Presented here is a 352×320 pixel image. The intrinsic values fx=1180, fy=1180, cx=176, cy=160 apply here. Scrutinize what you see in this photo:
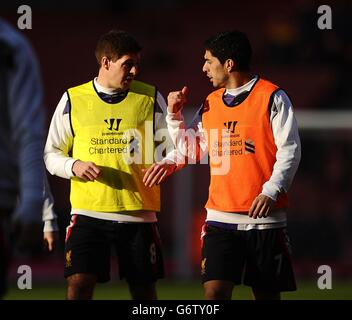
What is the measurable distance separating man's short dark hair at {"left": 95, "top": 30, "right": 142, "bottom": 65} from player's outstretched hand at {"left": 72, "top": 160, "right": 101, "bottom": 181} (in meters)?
0.66

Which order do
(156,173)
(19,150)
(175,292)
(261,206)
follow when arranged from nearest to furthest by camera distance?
1. (19,150)
2. (261,206)
3. (156,173)
4. (175,292)

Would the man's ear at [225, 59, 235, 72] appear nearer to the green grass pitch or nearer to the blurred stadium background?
the green grass pitch

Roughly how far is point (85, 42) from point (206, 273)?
15.4m

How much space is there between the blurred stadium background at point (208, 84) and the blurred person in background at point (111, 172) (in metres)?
6.98

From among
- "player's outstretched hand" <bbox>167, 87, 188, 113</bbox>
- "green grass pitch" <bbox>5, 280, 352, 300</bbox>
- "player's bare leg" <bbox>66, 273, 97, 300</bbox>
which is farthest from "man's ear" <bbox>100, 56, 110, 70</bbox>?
"green grass pitch" <bbox>5, 280, 352, 300</bbox>

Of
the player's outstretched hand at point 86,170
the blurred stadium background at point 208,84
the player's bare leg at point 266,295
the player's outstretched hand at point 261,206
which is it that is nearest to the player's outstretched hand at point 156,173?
the player's outstretched hand at point 86,170

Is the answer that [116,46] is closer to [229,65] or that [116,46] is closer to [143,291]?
[229,65]

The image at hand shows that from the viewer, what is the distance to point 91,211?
6375 millimetres

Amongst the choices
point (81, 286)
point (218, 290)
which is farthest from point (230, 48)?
point (81, 286)

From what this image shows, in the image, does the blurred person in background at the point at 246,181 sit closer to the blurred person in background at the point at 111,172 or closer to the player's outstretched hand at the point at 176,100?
the player's outstretched hand at the point at 176,100

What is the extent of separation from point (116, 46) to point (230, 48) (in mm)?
623

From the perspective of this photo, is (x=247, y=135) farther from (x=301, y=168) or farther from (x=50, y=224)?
(x=301, y=168)

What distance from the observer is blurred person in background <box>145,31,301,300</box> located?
6.18m

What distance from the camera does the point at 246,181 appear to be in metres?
6.26
